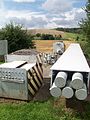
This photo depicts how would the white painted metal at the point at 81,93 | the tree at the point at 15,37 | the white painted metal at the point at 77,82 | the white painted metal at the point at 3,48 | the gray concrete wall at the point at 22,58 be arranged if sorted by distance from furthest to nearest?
the tree at the point at 15,37, the white painted metal at the point at 3,48, the gray concrete wall at the point at 22,58, the white painted metal at the point at 81,93, the white painted metal at the point at 77,82

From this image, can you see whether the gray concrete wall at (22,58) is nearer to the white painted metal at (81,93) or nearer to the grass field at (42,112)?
the grass field at (42,112)

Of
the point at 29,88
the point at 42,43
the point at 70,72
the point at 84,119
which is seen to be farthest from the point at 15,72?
the point at 42,43

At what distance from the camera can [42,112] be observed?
7551 mm

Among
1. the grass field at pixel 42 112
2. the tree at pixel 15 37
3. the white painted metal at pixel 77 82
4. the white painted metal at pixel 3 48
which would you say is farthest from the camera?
the tree at pixel 15 37

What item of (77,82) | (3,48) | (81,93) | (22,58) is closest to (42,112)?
(81,93)

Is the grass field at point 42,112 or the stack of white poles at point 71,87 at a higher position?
the stack of white poles at point 71,87

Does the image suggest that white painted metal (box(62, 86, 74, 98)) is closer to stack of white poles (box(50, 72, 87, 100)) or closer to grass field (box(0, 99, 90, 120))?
stack of white poles (box(50, 72, 87, 100))

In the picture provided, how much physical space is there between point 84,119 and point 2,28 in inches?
666

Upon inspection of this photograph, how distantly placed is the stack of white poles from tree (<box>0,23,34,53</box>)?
49.7 ft

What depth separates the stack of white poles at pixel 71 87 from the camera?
6.74 m

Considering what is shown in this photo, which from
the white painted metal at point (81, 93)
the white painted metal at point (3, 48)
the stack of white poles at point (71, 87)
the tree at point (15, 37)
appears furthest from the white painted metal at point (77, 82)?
the tree at point (15, 37)

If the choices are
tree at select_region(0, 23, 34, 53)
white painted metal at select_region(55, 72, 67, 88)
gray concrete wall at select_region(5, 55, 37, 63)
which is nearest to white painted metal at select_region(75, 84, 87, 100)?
white painted metal at select_region(55, 72, 67, 88)

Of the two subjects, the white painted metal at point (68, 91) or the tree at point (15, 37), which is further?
the tree at point (15, 37)

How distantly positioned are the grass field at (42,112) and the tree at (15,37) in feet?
45.4
